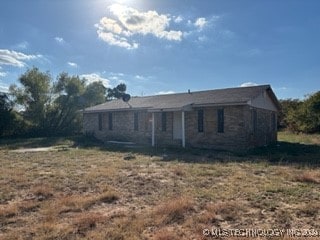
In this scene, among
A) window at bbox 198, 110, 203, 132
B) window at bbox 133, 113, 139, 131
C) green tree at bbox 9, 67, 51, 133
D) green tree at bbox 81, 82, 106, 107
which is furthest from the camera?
green tree at bbox 81, 82, 106, 107

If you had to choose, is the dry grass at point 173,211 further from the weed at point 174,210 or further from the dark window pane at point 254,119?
the dark window pane at point 254,119

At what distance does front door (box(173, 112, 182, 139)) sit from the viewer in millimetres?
18156

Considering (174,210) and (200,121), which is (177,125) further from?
(174,210)

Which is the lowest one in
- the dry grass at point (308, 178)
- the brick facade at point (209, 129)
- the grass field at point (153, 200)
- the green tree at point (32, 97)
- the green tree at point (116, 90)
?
the grass field at point (153, 200)

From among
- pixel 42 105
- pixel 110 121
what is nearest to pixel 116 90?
pixel 42 105

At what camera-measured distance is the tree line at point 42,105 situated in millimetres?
26906

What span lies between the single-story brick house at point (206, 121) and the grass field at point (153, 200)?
531cm

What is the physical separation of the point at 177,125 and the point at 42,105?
54.2 feet

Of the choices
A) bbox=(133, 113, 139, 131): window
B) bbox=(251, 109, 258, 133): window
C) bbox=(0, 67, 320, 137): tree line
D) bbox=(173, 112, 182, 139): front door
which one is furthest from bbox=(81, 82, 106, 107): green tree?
bbox=(251, 109, 258, 133): window

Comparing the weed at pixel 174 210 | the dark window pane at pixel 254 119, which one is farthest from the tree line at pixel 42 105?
the weed at pixel 174 210

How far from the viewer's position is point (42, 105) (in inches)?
1144

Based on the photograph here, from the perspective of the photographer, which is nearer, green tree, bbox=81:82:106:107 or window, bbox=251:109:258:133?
window, bbox=251:109:258:133

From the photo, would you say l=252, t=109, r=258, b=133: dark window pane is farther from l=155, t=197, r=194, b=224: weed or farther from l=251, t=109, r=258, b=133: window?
l=155, t=197, r=194, b=224: weed

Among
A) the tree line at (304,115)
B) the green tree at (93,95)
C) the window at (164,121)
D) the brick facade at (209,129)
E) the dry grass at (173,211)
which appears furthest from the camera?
the green tree at (93,95)
